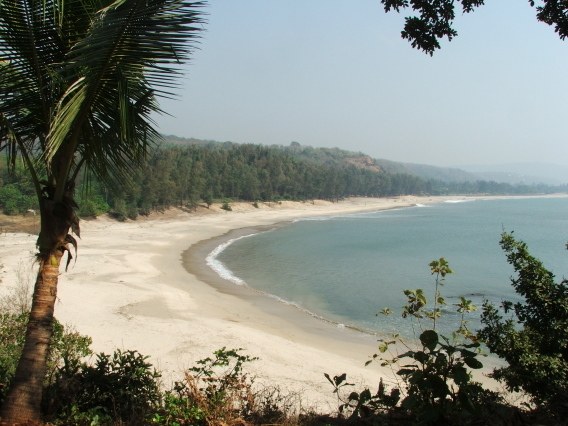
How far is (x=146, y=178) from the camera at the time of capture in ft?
181

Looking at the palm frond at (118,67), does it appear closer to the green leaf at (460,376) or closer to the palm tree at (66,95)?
the palm tree at (66,95)

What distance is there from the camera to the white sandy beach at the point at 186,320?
11633mm

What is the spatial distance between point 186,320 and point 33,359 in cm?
1199

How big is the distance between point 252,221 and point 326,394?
185 feet

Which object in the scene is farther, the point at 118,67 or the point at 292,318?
the point at 292,318

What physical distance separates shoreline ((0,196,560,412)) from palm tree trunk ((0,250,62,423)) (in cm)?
139

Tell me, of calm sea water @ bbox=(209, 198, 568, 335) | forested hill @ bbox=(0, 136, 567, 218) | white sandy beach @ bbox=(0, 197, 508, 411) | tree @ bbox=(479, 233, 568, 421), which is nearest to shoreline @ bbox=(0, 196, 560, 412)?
white sandy beach @ bbox=(0, 197, 508, 411)

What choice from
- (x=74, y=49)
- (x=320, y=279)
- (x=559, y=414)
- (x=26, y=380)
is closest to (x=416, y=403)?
(x=559, y=414)

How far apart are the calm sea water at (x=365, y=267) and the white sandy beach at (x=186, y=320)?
2153 millimetres

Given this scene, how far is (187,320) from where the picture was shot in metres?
15.8

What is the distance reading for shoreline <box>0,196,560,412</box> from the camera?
11.5 m

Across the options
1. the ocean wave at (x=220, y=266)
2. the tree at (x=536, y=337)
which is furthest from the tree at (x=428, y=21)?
the ocean wave at (x=220, y=266)

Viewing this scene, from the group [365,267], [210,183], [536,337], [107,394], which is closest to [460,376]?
[536,337]

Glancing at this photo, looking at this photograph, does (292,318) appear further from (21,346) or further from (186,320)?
(21,346)
